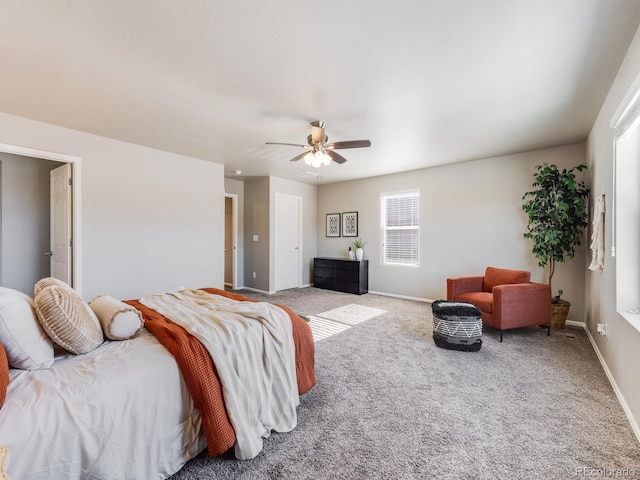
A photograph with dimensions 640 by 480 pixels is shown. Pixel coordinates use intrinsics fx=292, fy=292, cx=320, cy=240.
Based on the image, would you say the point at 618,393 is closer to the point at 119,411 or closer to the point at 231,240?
the point at 119,411

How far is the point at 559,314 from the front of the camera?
3.69 m

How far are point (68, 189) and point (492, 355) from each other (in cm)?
522

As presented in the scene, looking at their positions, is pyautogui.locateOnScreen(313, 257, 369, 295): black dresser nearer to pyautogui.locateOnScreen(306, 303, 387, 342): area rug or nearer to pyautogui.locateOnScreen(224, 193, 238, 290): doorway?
pyautogui.locateOnScreen(306, 303, 387, 342): area rug

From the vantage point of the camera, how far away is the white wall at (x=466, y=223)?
413cm

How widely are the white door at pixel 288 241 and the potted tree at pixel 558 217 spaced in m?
4.34

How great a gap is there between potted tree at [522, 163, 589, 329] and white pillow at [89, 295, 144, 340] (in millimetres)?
4337

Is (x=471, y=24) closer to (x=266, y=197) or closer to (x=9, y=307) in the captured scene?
(x=9, y=307)

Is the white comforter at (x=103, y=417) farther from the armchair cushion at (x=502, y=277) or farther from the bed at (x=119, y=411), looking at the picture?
the armchair cushion at (x=502, y=277)

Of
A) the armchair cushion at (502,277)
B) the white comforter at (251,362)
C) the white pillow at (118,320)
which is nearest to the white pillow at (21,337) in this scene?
the white pillow at (118,320)

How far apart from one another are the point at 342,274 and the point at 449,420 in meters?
4.36

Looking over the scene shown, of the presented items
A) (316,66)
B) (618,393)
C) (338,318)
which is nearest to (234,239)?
(338,318)

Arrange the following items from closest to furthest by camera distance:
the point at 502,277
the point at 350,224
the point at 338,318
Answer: the point at 502,277
the point at 338,318
the point at 350,224

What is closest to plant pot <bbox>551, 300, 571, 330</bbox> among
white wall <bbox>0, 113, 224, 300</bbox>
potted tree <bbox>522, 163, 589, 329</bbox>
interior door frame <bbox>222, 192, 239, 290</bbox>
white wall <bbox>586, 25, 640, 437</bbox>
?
potted tree <bbox>522, 163, 589, 329</bbox>

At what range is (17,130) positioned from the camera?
318 cm
